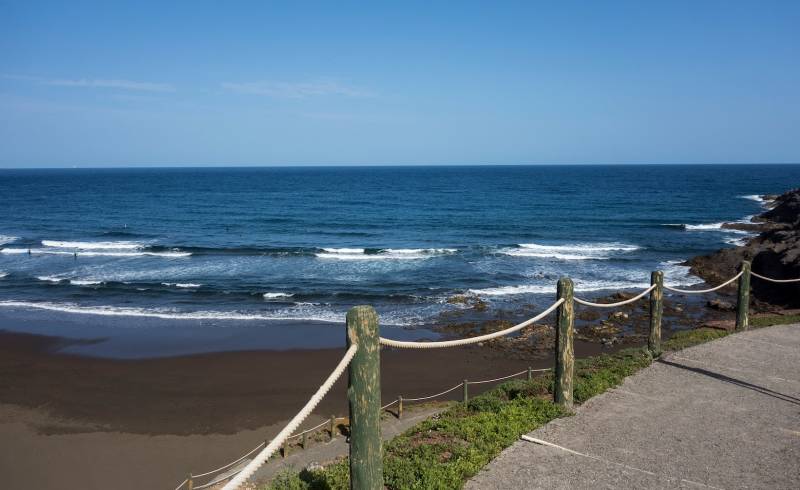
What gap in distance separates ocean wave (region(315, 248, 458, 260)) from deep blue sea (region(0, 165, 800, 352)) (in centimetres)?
14

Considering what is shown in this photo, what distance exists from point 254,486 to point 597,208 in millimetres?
55083

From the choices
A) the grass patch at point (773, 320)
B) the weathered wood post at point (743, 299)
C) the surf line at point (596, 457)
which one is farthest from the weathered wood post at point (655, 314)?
the grass patch at point (773, 320)

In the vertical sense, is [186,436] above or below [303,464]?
below

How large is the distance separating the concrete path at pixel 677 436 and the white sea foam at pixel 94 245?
35132mm

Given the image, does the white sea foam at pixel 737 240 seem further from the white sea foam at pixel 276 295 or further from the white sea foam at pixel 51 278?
the white sea foam at pixel 51 278

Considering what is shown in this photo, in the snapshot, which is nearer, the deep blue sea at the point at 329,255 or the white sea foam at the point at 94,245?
the deep blue sea at the point at 329,255

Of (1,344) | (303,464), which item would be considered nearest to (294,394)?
(303,464)

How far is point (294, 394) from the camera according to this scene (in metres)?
13.4

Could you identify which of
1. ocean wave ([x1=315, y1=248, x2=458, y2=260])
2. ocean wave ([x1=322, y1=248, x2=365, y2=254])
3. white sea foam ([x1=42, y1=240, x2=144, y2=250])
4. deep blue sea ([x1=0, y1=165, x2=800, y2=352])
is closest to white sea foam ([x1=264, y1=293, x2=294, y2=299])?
deep blue sea ([x1=0, y1=165, x2=800, y2=352])

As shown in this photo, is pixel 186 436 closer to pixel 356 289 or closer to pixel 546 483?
pixel 546 483

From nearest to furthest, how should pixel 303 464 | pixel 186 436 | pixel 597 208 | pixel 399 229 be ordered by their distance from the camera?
1. pixel 303 464
2. pixel 186 436
3. pixel 399 229
4. pixel 597 208

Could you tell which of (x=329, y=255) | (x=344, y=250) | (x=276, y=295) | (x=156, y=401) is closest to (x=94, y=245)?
(x=329, y=255)

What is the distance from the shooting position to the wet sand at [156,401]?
10.0m

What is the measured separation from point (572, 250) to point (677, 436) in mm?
29384
